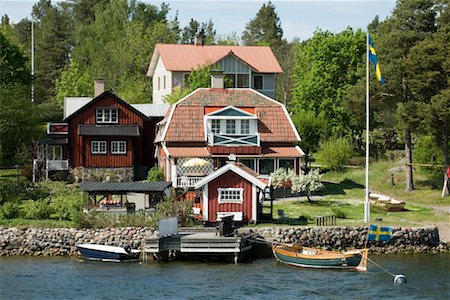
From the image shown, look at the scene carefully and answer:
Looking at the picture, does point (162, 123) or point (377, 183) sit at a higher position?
point (162, 123)

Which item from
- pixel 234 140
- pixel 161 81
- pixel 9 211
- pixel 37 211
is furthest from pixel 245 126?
pixel 161 81

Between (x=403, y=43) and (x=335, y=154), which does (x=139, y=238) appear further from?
(x=335, y=154)

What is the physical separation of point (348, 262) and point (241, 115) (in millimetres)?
17684

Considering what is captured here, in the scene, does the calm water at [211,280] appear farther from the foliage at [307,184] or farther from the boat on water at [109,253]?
the foliage at [307,184]

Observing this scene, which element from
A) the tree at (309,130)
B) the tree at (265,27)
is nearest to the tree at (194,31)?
the tree at (265,27)

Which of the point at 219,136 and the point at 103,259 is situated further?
the point at 219,136

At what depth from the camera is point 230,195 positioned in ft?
155

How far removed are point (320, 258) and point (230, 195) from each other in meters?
6.92

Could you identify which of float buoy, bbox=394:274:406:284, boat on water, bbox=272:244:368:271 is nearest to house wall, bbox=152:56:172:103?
boat on water, bbox=272:244:368:271

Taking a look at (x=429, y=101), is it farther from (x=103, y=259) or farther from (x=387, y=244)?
(x=103, y=259)

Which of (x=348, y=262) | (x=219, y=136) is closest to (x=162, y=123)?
(x=219, y=136)

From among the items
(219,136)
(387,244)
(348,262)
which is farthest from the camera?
(219,136)

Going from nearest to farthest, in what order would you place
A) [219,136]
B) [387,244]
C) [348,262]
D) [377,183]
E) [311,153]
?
[348,262]
[387,244]
[219,136]
[377,183]
[311,153]

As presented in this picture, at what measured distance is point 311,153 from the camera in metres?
73.0
